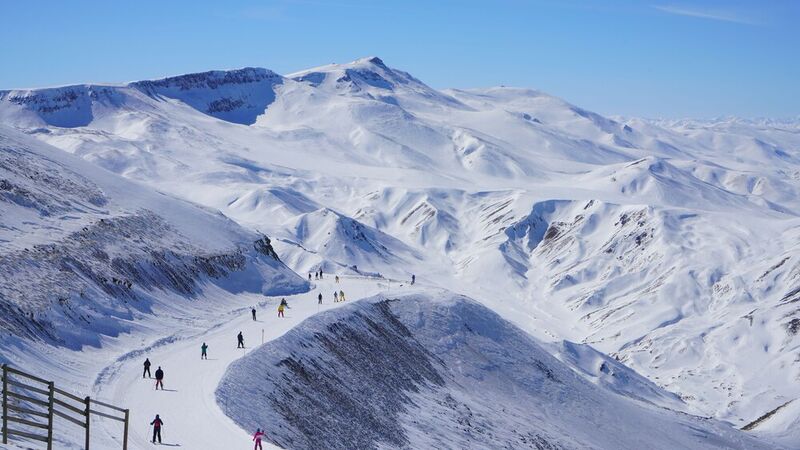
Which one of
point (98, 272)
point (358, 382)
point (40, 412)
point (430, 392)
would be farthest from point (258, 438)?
point (430, 392)

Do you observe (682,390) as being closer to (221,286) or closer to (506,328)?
(506,328)

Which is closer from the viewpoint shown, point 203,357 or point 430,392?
point 203,357

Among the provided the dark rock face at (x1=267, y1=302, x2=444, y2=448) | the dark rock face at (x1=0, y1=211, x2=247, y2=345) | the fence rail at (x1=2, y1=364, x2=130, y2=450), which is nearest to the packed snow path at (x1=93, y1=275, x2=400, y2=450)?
the fence rail at (x1=2, y1=364, x2=130, y2=450)

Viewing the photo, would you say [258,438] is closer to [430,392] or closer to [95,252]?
[430,392]

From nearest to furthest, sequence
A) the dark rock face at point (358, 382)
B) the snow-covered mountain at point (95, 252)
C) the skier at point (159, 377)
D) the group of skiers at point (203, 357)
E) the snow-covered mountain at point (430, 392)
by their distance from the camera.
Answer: the group of skiers at point (203, 357) < the skier at point (159, 377) < the dark rock face at point (358, 382) < the snow-covered mountain at point (430, 392) < the snow-covered mountain at point (95, 252)

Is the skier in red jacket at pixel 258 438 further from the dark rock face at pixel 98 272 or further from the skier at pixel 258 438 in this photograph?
the dark rock face at pixel 98 272

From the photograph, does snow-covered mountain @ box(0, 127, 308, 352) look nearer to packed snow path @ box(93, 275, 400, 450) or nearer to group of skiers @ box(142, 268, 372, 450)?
packed snow path @ box(93, 275, 400, 450)

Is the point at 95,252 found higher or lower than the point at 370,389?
higher

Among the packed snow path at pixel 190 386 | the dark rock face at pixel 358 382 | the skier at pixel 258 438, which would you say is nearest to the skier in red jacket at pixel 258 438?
the skier at pixel 258 438
